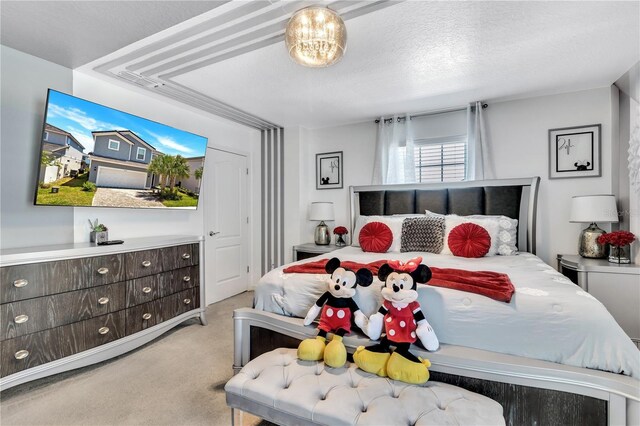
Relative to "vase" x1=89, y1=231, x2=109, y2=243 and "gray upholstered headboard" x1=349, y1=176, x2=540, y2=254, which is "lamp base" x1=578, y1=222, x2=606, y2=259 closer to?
"gray upholstered headboard" x1=349, y1=176, x2=540, y2=254

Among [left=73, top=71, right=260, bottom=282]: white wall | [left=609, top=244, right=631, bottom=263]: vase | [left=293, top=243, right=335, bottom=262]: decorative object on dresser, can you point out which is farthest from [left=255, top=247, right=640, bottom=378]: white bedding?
[left=73, top=71, right=260, bottom=282]: white wall

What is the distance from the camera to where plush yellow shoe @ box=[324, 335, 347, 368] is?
1541 mm

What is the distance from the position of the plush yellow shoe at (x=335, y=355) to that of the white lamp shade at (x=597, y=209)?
265 cm

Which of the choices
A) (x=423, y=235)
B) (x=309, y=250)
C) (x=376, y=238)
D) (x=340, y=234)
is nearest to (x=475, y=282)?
(x=423, y=235)

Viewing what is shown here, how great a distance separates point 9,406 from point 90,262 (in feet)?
3.18

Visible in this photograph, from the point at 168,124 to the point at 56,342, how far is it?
237 centimetres

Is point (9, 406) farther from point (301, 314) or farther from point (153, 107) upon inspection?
point (153, 107)

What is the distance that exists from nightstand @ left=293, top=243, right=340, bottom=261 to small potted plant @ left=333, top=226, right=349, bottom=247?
0.11 m

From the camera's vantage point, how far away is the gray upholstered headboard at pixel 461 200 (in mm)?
3193

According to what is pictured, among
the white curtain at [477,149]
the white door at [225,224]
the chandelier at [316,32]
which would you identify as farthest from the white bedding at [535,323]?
the white door at [225,224]

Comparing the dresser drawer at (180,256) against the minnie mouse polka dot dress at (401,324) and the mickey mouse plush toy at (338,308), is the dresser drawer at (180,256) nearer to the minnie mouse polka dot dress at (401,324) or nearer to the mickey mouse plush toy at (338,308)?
the mickey mouse plush toy at (338,308)

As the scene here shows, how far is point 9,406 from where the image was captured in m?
1.93

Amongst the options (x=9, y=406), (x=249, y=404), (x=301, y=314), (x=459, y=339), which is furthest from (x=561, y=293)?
(x=9, y=406)

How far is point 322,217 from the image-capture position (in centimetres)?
401
